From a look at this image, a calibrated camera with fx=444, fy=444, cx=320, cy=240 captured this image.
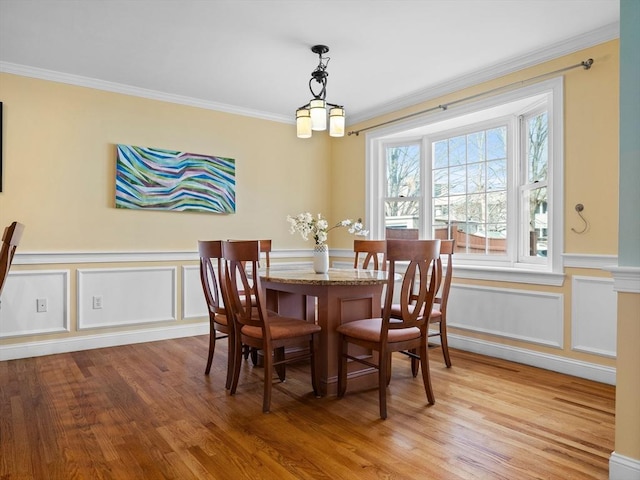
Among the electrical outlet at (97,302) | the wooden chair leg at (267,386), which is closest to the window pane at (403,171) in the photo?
the wooden chair leg at (267,386)

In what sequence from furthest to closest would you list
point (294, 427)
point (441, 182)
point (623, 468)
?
point (441, 182), point (294, 427), point (623, 468)

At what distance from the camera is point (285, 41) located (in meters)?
3.22

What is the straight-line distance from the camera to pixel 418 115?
4.46 m

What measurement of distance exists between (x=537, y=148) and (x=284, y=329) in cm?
267

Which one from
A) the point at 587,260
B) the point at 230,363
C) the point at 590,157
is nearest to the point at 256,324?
the point at 230,363

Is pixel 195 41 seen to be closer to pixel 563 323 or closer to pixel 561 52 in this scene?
pixel 561 52

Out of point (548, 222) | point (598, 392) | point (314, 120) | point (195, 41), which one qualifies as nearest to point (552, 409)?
point (598, 392)

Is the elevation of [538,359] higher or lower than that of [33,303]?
lower

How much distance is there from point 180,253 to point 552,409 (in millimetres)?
3499

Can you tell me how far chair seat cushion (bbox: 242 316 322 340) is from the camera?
2.62m

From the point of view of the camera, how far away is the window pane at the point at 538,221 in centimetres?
366

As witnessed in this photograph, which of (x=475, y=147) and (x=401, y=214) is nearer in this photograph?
(x=475, y=147)

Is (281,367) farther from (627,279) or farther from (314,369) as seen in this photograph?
(627,279)

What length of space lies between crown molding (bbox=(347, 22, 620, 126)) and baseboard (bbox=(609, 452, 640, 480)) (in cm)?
A: 266
